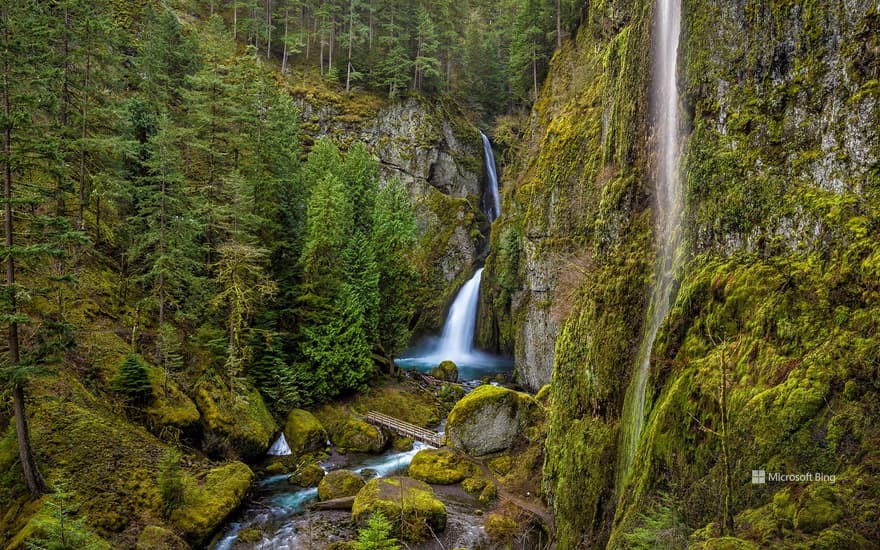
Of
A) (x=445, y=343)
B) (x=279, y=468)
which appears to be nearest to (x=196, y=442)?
(x=279, y=468)

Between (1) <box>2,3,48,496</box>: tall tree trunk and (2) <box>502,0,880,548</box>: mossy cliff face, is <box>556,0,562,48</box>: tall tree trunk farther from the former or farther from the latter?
(1) <box>2,3,48,496</box>: tall tree trunk

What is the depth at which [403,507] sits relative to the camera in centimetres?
1419

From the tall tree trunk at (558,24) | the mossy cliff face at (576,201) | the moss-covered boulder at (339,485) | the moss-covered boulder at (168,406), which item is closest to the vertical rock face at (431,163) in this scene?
the mossy cliff face at (576,201)

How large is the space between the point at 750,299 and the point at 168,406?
17.3 metres

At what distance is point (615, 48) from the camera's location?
49.7 feet

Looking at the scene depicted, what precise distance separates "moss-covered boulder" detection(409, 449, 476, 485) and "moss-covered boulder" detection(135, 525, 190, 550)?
8.09m

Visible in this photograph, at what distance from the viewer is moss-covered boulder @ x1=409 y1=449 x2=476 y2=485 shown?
1759cm

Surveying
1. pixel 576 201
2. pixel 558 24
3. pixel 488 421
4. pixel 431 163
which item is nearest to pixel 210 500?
pixel 488 421

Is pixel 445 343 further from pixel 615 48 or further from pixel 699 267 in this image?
pixel 699 267

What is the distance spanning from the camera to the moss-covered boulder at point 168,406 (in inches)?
623

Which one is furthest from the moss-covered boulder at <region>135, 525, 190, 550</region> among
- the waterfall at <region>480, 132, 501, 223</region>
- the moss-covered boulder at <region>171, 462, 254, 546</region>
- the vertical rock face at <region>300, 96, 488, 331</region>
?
the waterfall at <region>480, 132, 501, 223</region>

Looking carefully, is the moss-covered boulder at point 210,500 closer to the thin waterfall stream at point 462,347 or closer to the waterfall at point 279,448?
the waterfall at point 279,448

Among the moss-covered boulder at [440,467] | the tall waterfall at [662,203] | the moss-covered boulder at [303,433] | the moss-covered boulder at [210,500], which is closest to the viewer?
the tall waterfall at [662,203]

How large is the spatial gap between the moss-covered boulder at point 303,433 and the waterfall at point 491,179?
1159 inches
